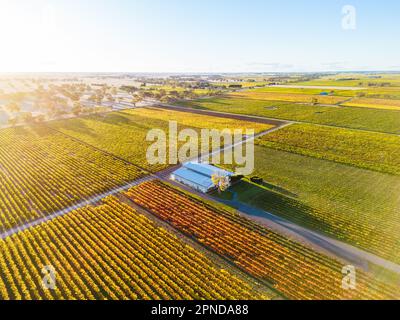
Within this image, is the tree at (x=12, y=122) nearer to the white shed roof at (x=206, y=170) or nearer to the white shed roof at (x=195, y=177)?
the white shed roof at (x=195, y=177)

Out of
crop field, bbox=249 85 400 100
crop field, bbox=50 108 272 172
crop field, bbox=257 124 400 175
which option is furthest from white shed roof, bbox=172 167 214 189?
crop field, bbox=249 85 400 100

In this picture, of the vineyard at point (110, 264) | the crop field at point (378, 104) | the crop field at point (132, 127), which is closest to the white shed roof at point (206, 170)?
the crop field at point (132, 127)

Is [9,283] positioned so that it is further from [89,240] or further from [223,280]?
[223,280]

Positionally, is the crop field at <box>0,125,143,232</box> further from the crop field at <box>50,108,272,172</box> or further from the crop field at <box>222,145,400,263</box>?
the crop field at <box>222,145,400,263</box>

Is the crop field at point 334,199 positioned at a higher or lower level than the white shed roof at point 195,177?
lower

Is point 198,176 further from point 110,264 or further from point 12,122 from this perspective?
point 12,122

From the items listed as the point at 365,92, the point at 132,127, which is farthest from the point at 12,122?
the point at 365,92
